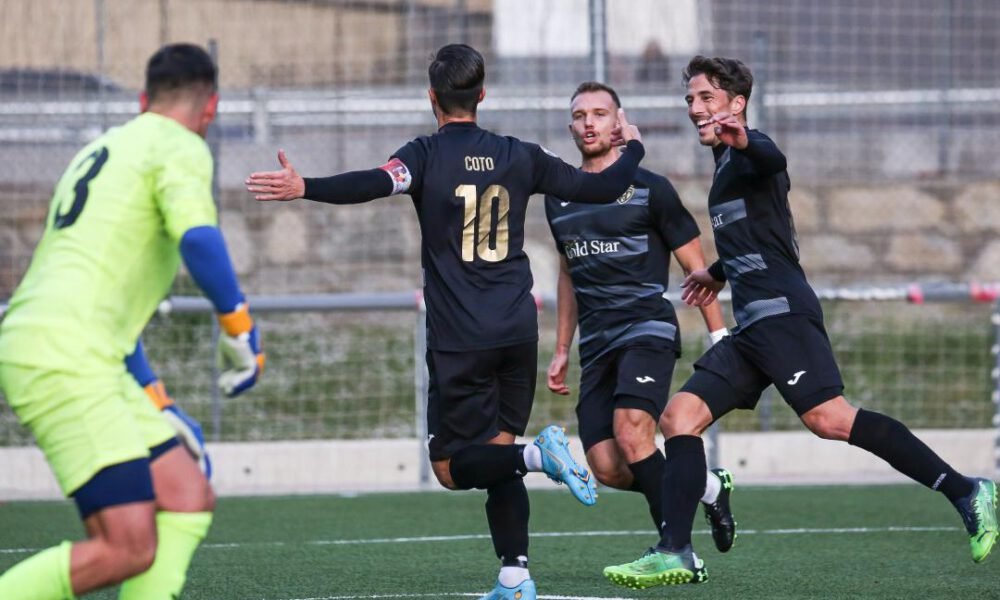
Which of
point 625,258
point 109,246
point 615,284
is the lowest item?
point 615,284

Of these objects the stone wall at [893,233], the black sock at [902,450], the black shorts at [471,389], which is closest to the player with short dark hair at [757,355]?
the black sock at [902,450]

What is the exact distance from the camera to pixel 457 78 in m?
6.16

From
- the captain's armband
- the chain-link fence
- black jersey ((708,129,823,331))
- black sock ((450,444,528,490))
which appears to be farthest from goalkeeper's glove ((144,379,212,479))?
the chain-link fence

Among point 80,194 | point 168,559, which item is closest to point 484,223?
point 80,194

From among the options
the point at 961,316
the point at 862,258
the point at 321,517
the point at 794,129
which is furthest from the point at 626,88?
the point at 321,517

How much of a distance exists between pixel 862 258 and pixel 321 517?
222 inches

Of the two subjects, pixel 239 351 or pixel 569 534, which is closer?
pixel 239 351

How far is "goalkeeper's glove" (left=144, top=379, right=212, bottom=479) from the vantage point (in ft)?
15.3

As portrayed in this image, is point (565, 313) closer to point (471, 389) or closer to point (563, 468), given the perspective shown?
point (471, 389)

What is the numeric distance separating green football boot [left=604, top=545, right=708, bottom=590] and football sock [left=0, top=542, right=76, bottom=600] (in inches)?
88.4

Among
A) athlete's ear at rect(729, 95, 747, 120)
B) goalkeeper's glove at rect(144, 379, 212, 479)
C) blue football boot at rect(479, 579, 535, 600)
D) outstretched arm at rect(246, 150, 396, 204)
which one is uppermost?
athlete's ear at rect(729, 95, 747, 120)

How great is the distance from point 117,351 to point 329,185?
154 centimetres

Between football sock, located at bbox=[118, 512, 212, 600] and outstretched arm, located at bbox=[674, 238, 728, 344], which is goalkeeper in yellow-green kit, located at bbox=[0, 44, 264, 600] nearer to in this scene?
football sock, located at bbox=[118, 512, 212, 600]

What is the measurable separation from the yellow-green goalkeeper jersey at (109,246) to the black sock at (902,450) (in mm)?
3044
